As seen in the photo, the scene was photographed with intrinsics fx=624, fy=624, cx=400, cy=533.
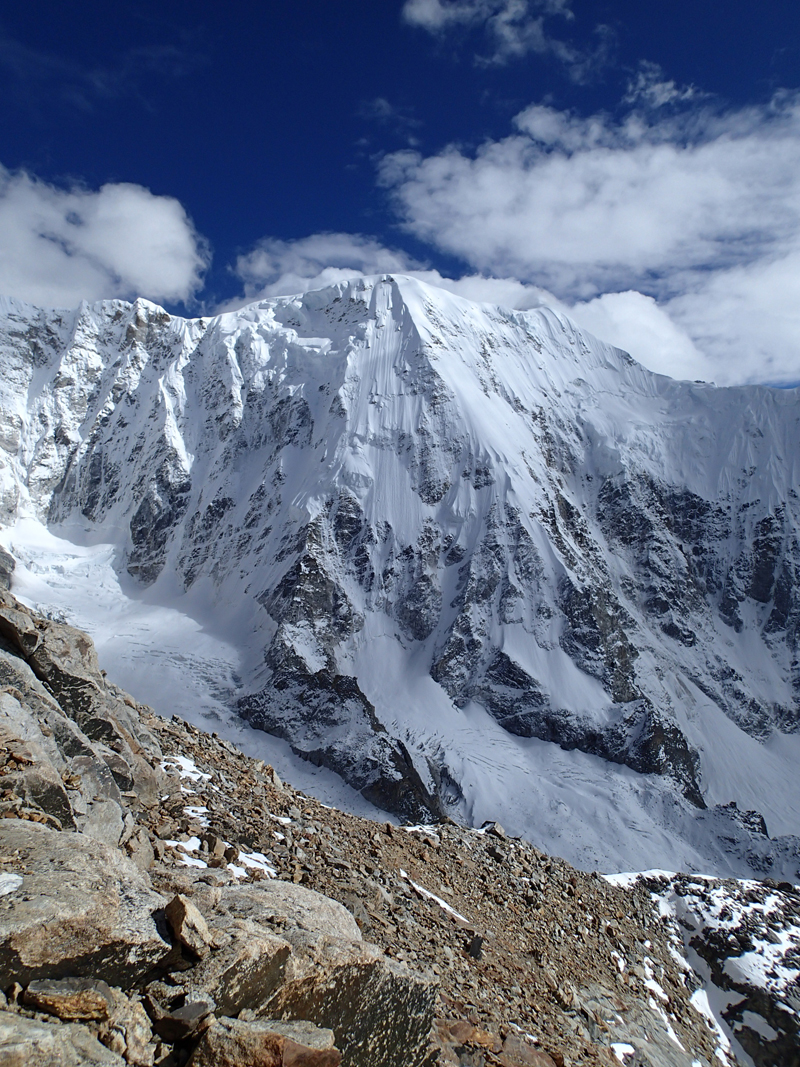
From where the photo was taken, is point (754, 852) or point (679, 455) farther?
point (679, 455)

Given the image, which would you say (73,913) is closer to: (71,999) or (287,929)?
(71,999)

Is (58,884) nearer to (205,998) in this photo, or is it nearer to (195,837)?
(205,998)

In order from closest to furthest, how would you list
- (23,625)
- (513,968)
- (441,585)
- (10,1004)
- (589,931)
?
(10,1004) → (23,625) → (513,968) → (589,931) → (441,585)

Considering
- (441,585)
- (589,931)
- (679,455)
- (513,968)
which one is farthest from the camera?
(679,455)

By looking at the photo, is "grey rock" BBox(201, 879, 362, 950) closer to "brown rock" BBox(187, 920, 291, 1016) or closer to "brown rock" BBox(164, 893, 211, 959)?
"brown rock" BBox(187, 920, 291, 1016)

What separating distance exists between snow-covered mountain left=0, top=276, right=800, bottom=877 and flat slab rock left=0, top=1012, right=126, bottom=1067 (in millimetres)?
67859

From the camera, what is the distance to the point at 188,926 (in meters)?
5.42

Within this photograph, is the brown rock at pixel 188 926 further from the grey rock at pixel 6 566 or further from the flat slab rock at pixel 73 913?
the grey rock at pixel 6 566

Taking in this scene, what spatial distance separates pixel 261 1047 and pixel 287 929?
1.84m

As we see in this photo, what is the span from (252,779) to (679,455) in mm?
129351

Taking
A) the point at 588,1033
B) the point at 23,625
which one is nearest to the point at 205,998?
the point at 23,625

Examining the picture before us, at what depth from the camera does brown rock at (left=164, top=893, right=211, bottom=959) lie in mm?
5312

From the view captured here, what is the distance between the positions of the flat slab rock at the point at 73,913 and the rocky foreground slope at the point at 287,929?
0.06ft

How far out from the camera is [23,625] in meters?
11.7
